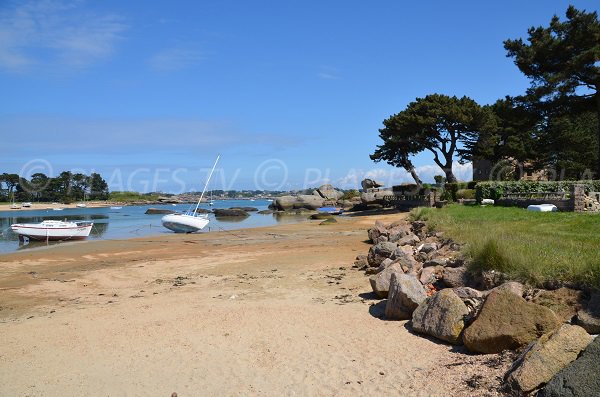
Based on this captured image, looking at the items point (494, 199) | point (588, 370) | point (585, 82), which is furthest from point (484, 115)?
point (588, 370)

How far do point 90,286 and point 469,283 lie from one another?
34.6 ft

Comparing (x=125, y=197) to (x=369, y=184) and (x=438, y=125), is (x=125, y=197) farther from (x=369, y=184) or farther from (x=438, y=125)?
(x=438, y=125)

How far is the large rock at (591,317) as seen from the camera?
17.7ft

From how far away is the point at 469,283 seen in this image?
8.58 m

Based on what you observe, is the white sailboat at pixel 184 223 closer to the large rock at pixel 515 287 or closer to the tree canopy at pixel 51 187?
the large rock at pixel 515 287

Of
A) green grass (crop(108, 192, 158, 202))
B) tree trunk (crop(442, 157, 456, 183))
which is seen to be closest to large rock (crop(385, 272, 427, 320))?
tree trunk (crop(442, 157, 456, 183))

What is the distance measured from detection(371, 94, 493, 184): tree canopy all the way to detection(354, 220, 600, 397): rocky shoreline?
122 feet

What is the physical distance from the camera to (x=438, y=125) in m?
47.3

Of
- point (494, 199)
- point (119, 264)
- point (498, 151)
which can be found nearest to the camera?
point (119, 264)

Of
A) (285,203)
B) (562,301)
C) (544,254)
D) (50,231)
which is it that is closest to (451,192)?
(50,231)

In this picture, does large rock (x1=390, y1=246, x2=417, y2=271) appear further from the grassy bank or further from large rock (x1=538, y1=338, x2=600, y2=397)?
large rock (x1=538, y1=338, x2=600, y2=397)

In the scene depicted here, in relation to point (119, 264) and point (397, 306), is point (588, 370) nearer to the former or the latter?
point (397, 306)

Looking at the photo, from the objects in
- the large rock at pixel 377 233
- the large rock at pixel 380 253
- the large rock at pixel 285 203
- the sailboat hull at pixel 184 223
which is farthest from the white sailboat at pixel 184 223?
the large rock at pixel 285 203

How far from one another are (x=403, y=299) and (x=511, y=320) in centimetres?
225
